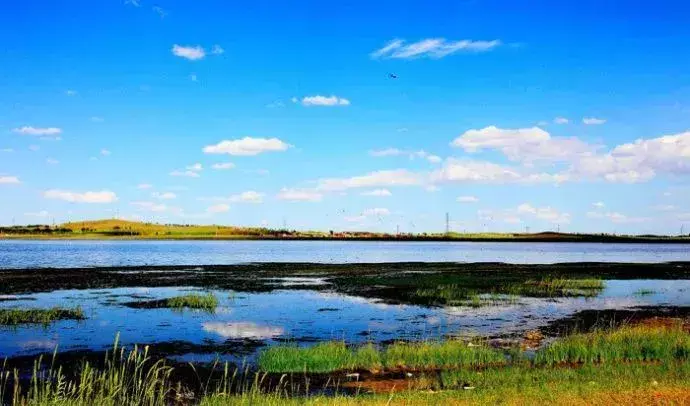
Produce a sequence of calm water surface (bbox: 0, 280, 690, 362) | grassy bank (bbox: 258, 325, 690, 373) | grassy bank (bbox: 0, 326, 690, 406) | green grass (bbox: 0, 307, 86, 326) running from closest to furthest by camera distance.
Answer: grassy bank (bbox: 0, 326, 690, 406) < grassy bank (bbox: 258, 325, 690, 373) < calm water surface (bbox: 0, 280, 690, 362) < green grass (bbox: 0, 307, 86, 326)

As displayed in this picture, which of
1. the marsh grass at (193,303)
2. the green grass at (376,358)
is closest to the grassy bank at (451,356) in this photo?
the green grass at (376,358)

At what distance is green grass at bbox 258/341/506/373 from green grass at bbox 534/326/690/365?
5.93 ft

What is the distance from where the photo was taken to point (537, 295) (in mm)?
46594

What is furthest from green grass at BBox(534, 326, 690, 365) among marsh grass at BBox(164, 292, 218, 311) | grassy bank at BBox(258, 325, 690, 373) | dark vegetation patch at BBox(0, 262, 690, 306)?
marsh grass at BBox(164, 292, 218, 311)

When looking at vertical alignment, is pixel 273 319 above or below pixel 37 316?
below

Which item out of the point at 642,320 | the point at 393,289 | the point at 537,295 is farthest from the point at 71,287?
the point at 642,320

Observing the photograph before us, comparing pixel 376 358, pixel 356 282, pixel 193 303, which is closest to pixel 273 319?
pixel 193 303

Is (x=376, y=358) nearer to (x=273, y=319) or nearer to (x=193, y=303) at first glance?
(x=273, y=319)

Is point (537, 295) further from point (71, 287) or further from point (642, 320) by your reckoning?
point (71, 287)

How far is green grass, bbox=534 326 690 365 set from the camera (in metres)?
21.4

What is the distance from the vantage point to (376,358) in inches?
861

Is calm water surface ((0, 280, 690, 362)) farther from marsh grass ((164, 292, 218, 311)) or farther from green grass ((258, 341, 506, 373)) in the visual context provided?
green grass ((258, 341, 506, 373))

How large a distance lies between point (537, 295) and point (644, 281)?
22.0 m

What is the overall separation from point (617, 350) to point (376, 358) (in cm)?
833
